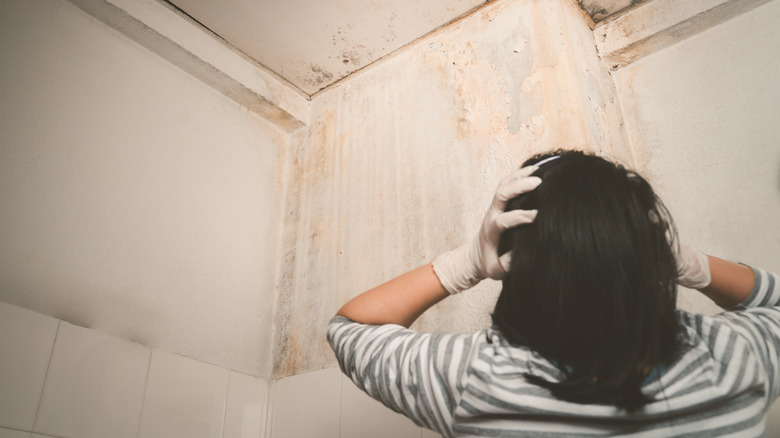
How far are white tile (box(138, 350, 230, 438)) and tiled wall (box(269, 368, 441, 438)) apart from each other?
7.2 inches

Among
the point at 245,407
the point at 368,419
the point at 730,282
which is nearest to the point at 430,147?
the point at 368,419

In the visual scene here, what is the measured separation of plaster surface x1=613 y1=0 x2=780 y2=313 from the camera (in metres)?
1.40

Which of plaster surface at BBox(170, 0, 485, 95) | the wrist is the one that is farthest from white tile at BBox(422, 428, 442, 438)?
plaster surface at BBox(170, 0, 485, 95)

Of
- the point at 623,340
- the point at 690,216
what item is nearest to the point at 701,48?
the point at 690,216

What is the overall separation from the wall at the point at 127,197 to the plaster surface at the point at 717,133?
4.12ft

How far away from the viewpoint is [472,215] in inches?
60.6

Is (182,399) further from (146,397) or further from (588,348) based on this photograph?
(588,348)

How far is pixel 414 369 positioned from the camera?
675mm

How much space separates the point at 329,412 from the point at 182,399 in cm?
40

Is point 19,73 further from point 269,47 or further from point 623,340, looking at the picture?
point 623,340

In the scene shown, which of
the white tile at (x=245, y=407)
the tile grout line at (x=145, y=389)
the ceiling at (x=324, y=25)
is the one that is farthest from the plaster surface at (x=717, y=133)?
the tile grout line at (x=145, y=389)

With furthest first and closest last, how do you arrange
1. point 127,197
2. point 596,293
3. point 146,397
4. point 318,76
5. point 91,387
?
1. point 318,76
2. point 127,197
3. point 146,397
4. point 91,387
5. point 596,293

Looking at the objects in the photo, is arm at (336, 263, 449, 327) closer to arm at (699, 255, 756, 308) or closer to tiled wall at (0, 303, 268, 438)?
arm at (699, 255, 756, 308)

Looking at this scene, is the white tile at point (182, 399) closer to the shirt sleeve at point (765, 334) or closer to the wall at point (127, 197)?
the wall at point (127, 197)
